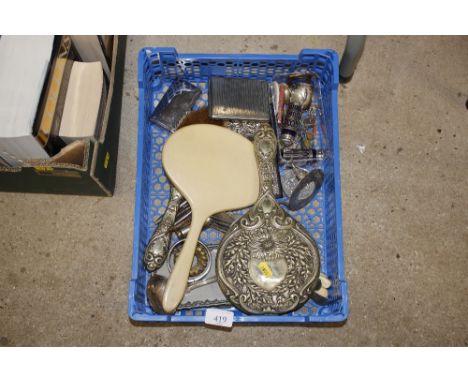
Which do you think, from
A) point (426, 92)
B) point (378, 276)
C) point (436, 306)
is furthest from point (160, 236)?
point (426, 92)

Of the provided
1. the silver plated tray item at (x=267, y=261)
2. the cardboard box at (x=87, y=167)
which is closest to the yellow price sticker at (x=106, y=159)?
the cardboard box at (x=87, y=167)

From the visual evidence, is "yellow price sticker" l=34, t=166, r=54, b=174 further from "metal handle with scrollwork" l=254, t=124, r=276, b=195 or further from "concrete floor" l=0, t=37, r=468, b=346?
"metal handle with scrollwork" l=254, t=124, r=276, b=195

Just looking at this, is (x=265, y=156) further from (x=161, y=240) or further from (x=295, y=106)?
(x=161, y=240)

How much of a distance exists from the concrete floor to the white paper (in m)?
0.17

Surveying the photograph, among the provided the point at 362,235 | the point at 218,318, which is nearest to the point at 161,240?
the point at 218,318

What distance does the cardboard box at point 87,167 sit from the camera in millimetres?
884

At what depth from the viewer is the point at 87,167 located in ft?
2.87

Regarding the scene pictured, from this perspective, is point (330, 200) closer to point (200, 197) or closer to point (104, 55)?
point (200, 197)

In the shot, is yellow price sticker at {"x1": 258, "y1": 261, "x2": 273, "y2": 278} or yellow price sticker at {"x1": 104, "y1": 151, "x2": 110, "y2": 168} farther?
yellow price sticker at {"x1": 104, "y1": 151, "x2": 110, "y2": 168}

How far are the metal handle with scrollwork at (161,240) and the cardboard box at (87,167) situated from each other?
170 mm

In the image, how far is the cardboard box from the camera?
34.8 inches

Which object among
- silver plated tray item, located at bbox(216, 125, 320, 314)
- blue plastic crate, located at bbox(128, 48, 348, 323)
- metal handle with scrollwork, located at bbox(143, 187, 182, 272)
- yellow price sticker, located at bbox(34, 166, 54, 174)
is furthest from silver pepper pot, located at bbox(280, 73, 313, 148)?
yellow price sticker, located at bbox(34, 166, 54, 174)

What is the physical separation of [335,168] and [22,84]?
2.12ft

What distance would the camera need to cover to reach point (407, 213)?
1101 mm
